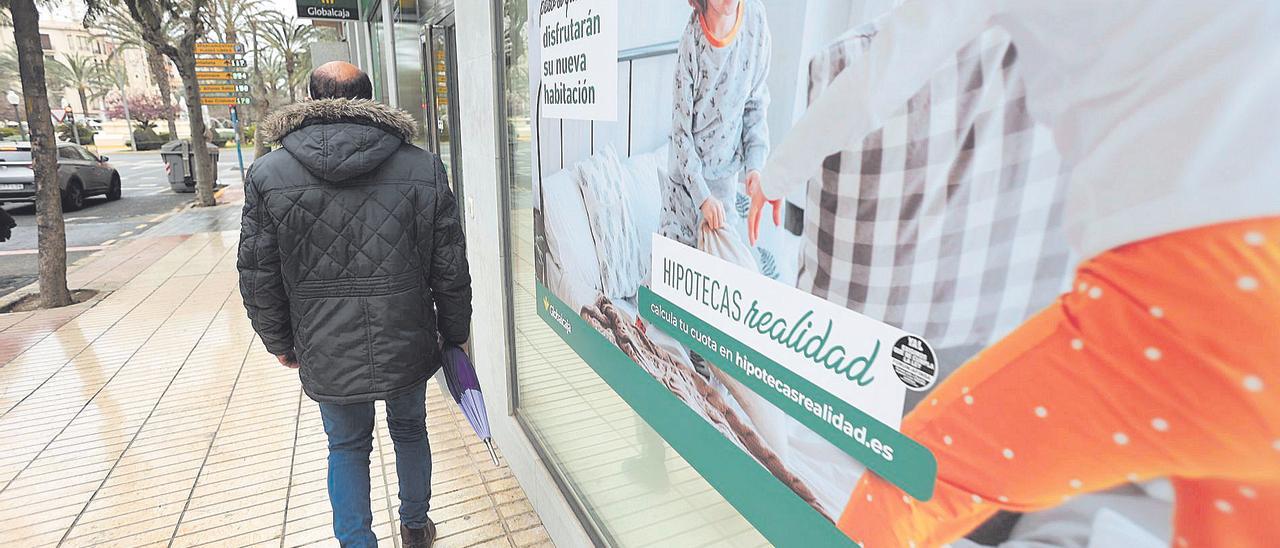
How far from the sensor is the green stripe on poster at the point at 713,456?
1.44 m

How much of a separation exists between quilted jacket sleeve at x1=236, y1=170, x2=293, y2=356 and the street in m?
8.18

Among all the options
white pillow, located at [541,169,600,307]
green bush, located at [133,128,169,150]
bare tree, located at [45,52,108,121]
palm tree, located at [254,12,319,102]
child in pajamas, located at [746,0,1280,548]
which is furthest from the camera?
bare tree, located at [45,52,108,121]

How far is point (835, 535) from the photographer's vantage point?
1.34 meters

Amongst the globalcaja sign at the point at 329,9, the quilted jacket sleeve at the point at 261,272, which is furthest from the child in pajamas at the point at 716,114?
the globalcaja sign at the point at 329,9

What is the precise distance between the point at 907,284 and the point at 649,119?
0.98m

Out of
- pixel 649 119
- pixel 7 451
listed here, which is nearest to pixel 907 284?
pixel 649 119

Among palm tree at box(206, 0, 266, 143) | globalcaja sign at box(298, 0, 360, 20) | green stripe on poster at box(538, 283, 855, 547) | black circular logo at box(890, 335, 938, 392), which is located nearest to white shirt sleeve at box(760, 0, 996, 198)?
black circular logo at box(890, 335, 938, 392)

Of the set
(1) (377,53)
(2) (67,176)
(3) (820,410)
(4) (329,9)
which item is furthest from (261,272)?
(2) (67,176)

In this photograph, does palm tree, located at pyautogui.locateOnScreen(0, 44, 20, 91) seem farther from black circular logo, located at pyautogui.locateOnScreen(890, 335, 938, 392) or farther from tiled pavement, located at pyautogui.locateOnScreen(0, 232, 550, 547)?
black circular logo, located at pyautogui.locateOnScreen(890, 335, 938, 392)

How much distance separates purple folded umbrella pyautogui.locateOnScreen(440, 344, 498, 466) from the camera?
259 centimetres

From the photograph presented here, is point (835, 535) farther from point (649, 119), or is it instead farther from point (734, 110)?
point (649, 119)

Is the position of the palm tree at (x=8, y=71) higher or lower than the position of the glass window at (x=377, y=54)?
higher

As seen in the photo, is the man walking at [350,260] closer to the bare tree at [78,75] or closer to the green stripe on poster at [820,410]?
the green stripe on poster at [820,410]

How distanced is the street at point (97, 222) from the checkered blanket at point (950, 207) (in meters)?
10.3
